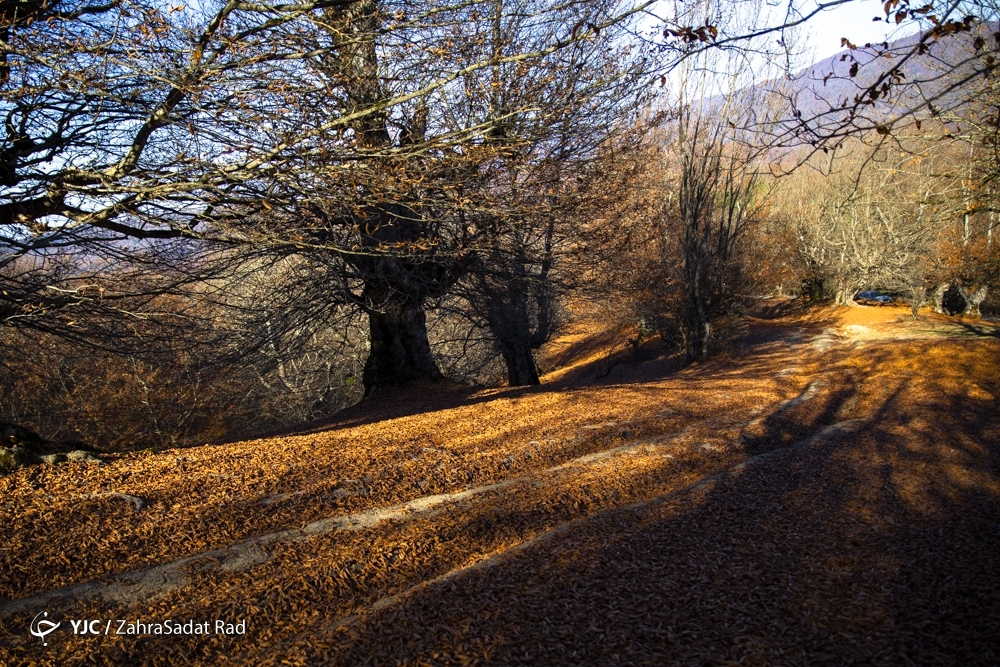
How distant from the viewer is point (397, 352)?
10.5 m

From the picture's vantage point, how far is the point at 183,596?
308 centimetres

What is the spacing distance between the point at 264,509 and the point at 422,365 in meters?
6.65

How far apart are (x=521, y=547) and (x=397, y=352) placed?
706cm

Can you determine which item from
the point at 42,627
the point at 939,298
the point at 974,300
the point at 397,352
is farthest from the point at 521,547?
the point at 939,298

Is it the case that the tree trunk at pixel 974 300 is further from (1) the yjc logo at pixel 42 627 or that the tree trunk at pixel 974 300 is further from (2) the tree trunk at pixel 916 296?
(1) the yjc logo at pixel 42 627

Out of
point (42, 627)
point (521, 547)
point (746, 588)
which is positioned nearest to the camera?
point (42, 627)

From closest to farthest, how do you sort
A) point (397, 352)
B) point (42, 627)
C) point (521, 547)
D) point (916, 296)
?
1. point (42, 627)
2. point (521, 547)
3. point (397, 352)
4. point (916, 296)

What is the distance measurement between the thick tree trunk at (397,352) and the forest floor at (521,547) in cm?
357

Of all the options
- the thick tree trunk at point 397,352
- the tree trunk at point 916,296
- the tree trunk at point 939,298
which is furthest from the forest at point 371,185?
the tree trunk at point 939,298

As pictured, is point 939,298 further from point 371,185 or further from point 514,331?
point 371,185

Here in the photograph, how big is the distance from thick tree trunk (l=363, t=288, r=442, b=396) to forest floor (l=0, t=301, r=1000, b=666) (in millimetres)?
3568

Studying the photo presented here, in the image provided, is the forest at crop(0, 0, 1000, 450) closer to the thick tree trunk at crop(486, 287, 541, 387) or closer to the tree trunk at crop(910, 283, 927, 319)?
the thick tree trunk at crop(486, 287, 541, 387)

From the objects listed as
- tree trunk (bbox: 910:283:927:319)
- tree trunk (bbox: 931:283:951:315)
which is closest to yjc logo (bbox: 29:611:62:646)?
tree trunk (bbox: 910:283:927:319)

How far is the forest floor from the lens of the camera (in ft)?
9.09
